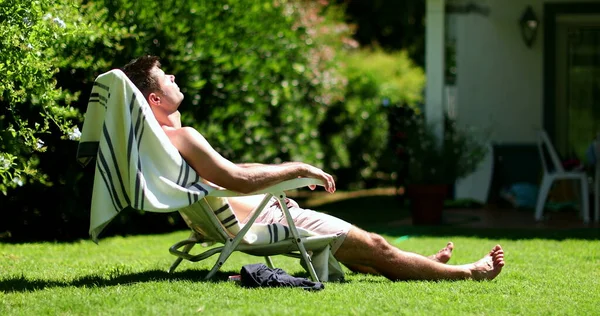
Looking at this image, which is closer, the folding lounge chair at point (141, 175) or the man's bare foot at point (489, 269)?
the folding lounge chair at point (141, 175)

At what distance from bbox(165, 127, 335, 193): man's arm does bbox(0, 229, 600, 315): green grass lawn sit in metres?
0.52

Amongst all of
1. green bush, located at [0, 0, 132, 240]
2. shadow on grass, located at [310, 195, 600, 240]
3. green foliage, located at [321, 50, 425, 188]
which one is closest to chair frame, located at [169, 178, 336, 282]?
green bush, located at [0, 0, 132, 240]

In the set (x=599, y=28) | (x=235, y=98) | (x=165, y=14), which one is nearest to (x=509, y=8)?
(x=599, y=28)

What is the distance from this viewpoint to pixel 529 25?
10.4 m

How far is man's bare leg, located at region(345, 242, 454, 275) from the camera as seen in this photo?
16.4 feet

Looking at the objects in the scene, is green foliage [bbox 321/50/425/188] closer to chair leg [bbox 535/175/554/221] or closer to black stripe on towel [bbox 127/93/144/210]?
chair leg [bbox 535/175/554/221]

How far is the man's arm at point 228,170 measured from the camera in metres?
4.43

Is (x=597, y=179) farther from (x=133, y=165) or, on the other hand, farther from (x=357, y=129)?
(x=357, y=129)

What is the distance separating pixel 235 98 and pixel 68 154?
82.9 inches

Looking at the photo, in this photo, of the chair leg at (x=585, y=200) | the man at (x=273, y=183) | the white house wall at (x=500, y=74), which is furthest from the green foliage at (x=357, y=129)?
the man at (x=273, y=183)

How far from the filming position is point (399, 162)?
30.0 feet

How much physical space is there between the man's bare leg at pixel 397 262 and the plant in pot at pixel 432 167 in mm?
3562

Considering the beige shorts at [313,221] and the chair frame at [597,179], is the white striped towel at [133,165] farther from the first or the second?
the chair frame at [597,179]

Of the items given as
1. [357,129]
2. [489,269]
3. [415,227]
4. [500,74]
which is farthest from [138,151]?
[357,129]
